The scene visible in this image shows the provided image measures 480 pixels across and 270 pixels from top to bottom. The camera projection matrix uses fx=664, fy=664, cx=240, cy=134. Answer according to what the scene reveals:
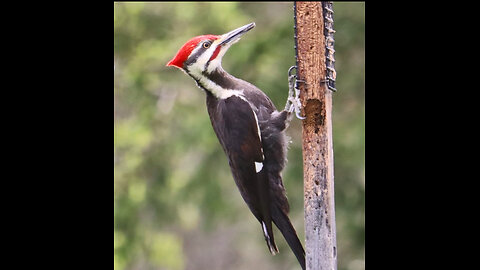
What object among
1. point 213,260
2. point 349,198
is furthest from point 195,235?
point 349,198

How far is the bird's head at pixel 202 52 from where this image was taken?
10.8ft

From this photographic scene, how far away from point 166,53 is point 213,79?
430cm

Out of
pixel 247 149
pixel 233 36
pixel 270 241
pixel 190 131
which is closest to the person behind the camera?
pixel 233 36

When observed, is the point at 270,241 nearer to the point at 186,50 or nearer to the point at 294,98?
the point at 294,98

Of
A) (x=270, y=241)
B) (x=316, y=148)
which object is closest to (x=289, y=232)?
(x=270, y=241)

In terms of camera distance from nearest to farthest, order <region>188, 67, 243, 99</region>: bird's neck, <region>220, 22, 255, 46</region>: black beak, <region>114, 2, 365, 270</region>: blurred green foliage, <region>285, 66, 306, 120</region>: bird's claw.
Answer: <region>220, 22, 255, 46</region>: black beak < <region>285, 66, 306, 120</region>: bird's claw < <region>188, 67, 243, 99</region>: bird's neck < <region>114, 2, 365, 270</region>: blurred green foliage

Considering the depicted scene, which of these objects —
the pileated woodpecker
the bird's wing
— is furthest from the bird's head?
the bird's wing

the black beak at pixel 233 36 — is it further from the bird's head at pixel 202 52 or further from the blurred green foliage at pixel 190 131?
the blurred green foliage at pixel 190 131

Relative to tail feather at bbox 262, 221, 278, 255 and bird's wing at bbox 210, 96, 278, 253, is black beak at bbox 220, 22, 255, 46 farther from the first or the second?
tail feather at bbox 262, 221, 278, 255

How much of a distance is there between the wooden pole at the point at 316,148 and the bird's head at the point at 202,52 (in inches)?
13.9

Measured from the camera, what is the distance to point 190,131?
7.82 metres

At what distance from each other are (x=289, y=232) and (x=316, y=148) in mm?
473

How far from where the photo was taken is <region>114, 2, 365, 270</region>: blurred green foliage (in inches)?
293
